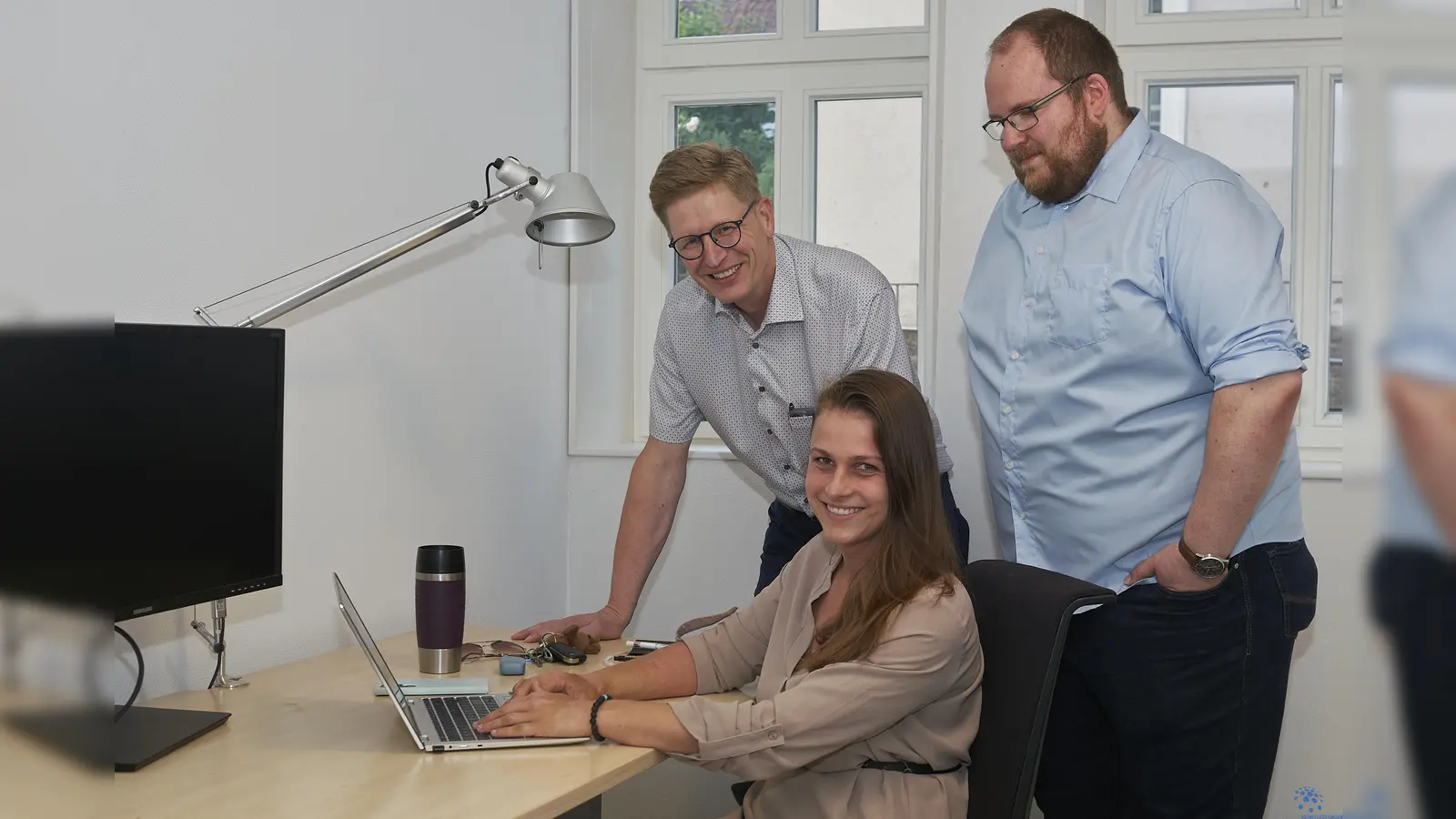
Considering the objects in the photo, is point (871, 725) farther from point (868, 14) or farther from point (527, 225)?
point (868, 14)

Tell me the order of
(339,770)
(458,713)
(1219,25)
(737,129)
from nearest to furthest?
(339,770), (458,713), (1219,25), (737,129)

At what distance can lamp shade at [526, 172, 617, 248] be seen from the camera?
2033mm

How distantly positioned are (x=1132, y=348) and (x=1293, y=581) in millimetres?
419

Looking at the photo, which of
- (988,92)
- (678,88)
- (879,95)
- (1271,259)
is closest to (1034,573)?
(1271,259)

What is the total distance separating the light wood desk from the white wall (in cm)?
25

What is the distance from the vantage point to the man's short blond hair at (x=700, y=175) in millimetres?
1969

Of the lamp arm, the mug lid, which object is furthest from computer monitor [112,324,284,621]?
the mug lid

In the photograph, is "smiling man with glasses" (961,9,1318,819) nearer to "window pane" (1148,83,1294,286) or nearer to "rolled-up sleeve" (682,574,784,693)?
"rolled-up sleeve" (682,574,784,693)

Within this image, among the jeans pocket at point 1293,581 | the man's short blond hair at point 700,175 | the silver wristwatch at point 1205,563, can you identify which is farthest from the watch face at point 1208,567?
the man's short blond hair at point 700,175

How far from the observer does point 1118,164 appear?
180cm

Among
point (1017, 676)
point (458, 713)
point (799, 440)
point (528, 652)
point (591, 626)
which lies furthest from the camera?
point (799, 440)

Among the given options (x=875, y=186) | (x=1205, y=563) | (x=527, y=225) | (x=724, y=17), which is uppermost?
(x=724, y=17)

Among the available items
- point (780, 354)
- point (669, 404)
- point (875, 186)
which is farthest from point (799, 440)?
point (875, 186)

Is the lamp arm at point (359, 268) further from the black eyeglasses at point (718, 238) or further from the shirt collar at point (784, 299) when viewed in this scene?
the shirt collar at point (784, 299)
